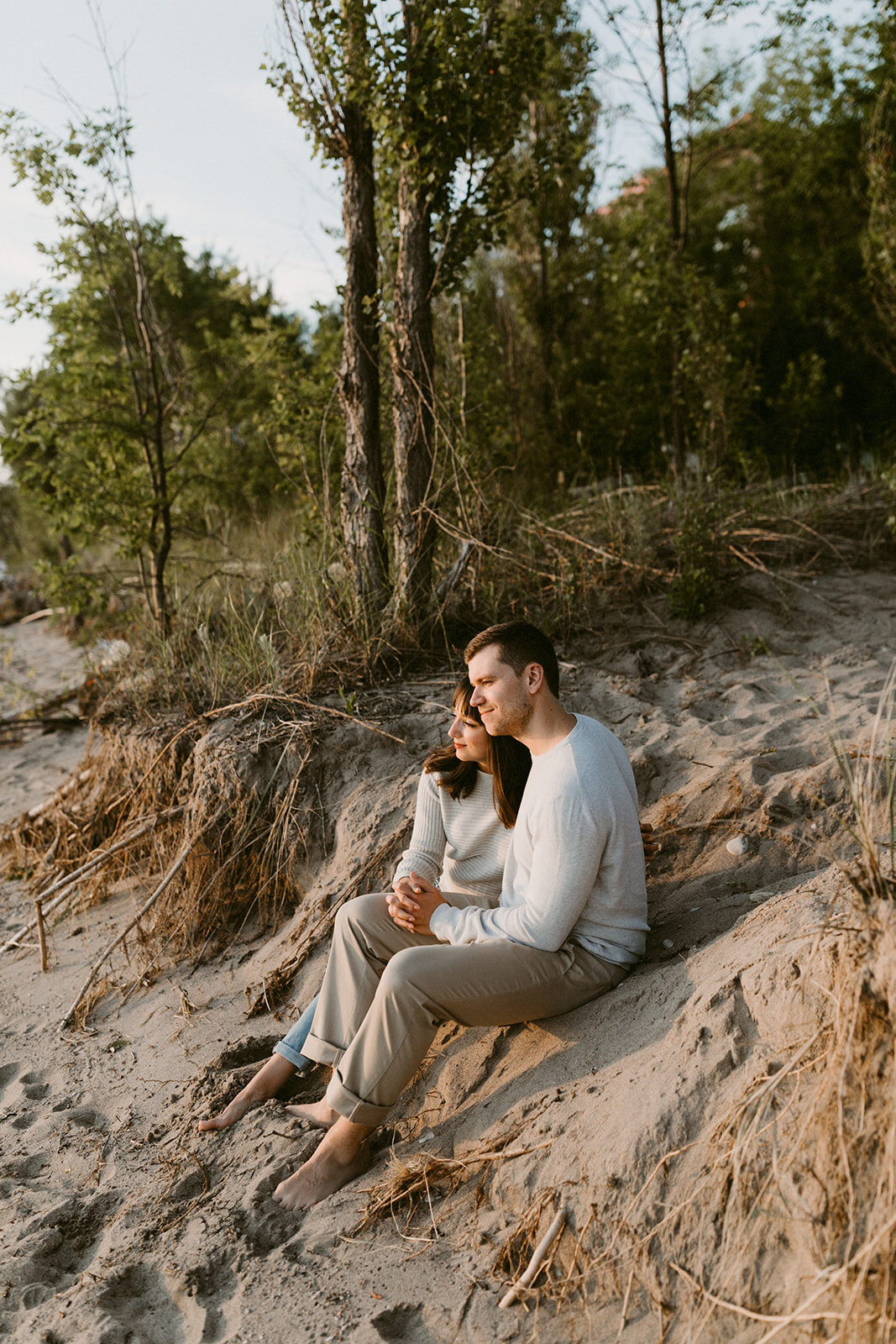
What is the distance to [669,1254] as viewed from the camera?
6.75 feet

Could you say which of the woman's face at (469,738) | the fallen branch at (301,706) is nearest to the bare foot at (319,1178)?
the woman's face at (469,738)

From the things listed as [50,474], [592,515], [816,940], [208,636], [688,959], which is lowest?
[688,959]

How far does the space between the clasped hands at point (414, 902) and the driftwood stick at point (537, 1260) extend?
3.21 feet

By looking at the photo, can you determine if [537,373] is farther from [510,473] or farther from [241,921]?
[241,921]

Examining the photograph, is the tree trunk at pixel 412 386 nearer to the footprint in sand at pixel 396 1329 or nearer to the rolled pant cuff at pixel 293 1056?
the rolled pant cuff at pixel 293 1056

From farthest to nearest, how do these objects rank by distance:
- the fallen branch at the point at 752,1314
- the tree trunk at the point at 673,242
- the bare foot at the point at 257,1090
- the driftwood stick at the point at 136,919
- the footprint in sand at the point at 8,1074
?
1. the tree trunk at the point at 673,242
2. the driftwood stick at the point at 136,919
3. the footprint in sand at the point at 8,1074
4. the bare foot at the point at 257,1090
5. the fallen branch at the point at 752,1314

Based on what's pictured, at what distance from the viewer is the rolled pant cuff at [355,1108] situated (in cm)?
275

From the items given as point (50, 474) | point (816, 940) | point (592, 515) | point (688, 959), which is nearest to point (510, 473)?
point (592, 515)

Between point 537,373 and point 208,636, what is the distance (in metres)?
5.31

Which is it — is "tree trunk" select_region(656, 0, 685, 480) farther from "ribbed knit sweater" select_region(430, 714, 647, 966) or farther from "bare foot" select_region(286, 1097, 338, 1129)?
"bare foot" select_region(286, 1097, 338, 1129)

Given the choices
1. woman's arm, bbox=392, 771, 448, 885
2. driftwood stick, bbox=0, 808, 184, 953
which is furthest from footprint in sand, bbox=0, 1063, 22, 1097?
woman's arm, bbox=392, 771, 448, 885

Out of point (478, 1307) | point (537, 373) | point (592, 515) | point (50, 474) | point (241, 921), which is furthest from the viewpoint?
point (537, 373)

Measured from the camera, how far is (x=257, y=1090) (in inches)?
126

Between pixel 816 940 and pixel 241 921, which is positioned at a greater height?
pixel 816 940
